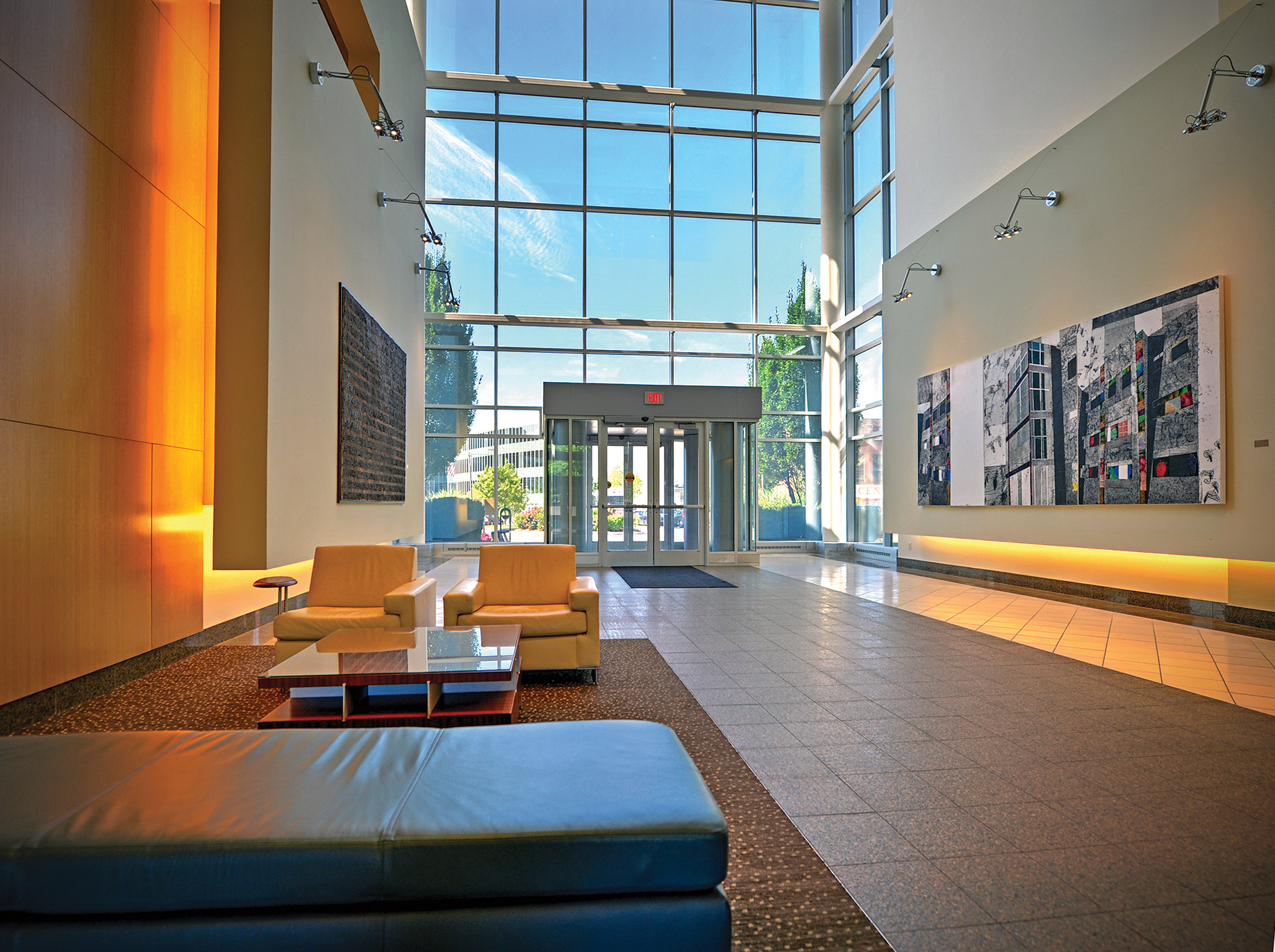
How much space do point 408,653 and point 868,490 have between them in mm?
11392

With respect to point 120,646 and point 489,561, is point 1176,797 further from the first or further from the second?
point 120,646

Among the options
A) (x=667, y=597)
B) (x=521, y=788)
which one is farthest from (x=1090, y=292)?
(x=521, y=788)

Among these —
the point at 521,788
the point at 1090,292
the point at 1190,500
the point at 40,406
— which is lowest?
the point at 521,788

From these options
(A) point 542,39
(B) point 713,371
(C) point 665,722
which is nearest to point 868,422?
(B) point 713,371

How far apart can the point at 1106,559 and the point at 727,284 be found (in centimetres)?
939

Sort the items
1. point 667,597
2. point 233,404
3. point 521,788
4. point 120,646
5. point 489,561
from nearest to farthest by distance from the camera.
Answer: point 521,788, point 120,646, point 233,404, point 489,561, point 667,597

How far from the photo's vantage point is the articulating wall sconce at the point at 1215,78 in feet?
17.0

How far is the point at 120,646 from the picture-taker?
169 inches

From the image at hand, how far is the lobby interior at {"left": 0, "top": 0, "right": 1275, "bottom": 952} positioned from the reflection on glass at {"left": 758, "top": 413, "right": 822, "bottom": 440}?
4.12 feet

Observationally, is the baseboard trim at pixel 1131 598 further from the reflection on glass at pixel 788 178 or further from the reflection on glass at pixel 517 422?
the reflection on glass at pixel 788 178

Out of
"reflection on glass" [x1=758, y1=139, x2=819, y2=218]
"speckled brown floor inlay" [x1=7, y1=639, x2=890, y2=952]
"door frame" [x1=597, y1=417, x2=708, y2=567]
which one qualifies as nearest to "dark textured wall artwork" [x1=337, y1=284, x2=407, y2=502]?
"speckled brown floor inlay" [x1=7, y1=639, x2=890, y2=952]

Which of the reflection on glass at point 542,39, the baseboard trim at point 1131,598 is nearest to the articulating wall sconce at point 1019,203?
the baseboard trim at point 1131,598

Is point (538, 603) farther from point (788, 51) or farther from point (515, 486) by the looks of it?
point (788, 51)

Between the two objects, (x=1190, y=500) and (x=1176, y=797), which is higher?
(x=1190, y=500)
